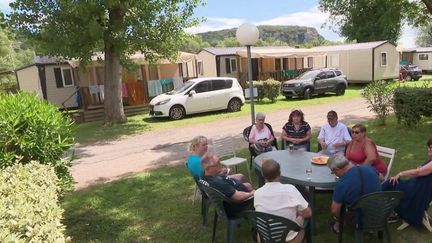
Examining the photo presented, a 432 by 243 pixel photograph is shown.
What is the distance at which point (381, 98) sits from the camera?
411 inches

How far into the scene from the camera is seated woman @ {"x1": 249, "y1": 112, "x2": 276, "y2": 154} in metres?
6.89

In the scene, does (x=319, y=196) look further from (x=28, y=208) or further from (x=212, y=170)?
(x=28, y=208)

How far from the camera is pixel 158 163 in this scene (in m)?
8.85

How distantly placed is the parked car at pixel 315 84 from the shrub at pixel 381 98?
28.4 feet

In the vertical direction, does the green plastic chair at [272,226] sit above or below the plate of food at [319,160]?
below

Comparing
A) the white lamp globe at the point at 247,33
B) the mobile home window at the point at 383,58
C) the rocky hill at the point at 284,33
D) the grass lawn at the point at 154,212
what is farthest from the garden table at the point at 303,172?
the rocky hill at the point at 284,33

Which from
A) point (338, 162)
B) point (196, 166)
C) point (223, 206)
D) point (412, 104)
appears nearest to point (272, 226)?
point (223, 206)

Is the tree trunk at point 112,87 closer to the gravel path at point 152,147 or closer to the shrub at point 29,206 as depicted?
the gravel path at point 152,147

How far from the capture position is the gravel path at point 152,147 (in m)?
8.56

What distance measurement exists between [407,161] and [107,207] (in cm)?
580

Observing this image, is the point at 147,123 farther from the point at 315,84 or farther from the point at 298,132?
the point at 315,84

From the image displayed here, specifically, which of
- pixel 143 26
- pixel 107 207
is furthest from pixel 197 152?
pixel 143 26

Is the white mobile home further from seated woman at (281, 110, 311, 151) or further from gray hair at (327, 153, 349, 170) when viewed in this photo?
gray hair at (327, 153, 349, 170)

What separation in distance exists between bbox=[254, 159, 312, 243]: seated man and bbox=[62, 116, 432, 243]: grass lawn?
1.09 metres
